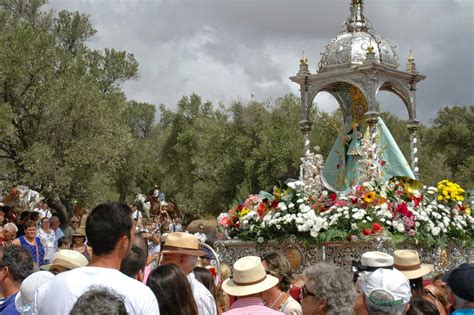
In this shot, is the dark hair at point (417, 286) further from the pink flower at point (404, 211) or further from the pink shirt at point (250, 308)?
the pink flower at point (404, 211)

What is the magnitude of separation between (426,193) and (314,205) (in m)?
2.25

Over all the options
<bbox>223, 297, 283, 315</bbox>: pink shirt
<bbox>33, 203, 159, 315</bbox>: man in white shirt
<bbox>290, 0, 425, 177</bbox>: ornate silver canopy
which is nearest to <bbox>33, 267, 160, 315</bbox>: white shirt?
<bbox>33, 203, 159, 315</bbox>: man in white shirt

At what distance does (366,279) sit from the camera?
16.3 feet

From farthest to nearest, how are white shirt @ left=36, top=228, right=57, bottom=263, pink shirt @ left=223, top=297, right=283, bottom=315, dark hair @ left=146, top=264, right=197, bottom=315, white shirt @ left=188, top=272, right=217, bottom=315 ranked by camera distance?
white shirt @ left=36, top=228, right=57, bottom=263, white shirt @ left=188, top=272, right=217, bottom=315, pink shirt @ left=223, top=297, right=283, bottom=315, dark hair @ left=146, top=264, right=197, bottom=315

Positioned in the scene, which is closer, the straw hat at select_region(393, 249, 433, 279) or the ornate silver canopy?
the straw hat at select_region(393, 249, 433, 279)

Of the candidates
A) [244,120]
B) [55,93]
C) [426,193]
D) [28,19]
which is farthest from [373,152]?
[244,120]

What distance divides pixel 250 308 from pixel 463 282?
1502mm

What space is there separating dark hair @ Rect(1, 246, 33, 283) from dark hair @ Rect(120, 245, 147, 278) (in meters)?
A: 0.93

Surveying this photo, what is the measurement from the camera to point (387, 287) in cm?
478

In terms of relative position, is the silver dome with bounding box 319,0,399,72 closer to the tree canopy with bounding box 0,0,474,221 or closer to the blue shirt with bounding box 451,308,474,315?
the tree canopy with bounding box 0,0,474,221

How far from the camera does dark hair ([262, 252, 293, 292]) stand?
6254 millimetres

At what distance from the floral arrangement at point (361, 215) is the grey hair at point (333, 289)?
21.8 feet

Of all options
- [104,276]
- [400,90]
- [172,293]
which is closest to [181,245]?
[172,293]

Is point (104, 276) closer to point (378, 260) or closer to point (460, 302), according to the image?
point (378, 260)
